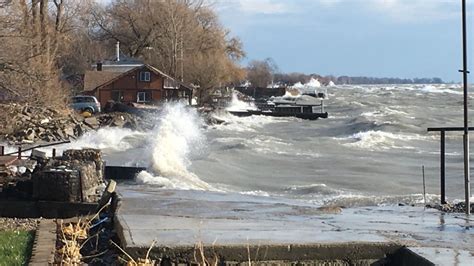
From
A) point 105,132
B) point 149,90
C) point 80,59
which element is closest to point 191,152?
point 105,132

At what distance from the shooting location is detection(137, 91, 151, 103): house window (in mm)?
72844

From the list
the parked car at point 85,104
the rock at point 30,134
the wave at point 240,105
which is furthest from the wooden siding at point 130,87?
the rock at point 30,134

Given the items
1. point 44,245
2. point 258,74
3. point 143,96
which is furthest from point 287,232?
point 258,74

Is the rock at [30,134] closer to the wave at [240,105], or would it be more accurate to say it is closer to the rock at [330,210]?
the rock at [330,210]

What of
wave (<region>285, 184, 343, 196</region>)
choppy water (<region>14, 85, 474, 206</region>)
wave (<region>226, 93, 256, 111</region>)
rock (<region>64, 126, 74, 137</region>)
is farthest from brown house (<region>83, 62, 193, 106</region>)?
wave (<region>285, 184, 343, 196</region>)

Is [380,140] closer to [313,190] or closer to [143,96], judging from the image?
[313,190]

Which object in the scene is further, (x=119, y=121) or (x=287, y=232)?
(x=119, y=121)

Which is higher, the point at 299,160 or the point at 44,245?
the point at 44,245

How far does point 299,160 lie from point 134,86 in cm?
4102

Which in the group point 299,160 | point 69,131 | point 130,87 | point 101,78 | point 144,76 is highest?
point 144,76

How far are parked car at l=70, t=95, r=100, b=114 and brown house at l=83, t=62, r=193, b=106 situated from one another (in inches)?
303

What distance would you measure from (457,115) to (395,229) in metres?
73.1

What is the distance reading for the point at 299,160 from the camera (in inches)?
1326

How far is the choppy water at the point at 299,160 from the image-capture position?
21.9m
